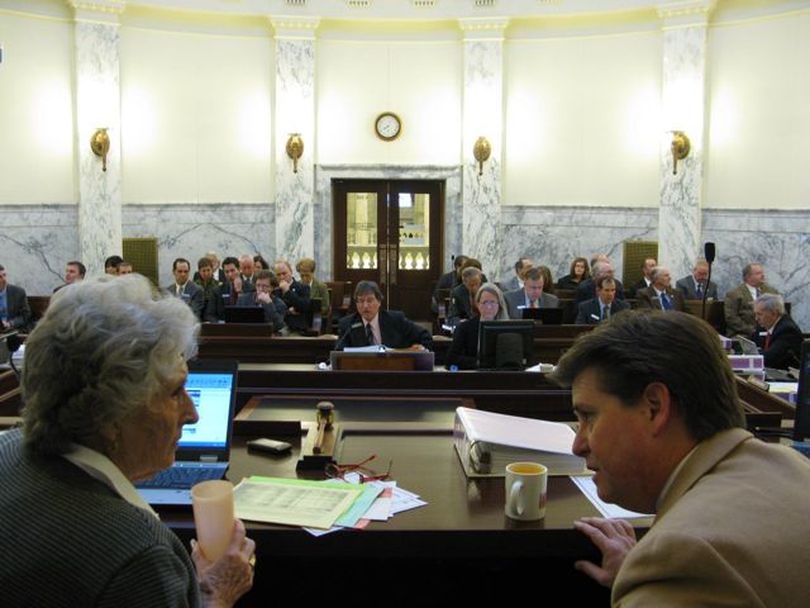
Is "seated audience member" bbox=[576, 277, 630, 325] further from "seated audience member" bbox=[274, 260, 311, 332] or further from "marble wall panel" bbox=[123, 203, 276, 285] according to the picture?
"marble wall panel" bbox=[123, 203, 276, 285]

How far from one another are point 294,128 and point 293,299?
148 inches

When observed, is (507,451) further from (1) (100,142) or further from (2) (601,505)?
(1) (100,142)

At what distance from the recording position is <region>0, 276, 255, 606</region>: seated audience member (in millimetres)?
1334

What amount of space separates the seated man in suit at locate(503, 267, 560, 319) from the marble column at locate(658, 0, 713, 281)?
3.54 meters

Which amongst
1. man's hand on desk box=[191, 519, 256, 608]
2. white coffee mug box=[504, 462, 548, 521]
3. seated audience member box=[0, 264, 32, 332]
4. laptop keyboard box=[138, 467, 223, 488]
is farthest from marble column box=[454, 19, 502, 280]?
man's hand on desk box=[191, 519, 256, 608]

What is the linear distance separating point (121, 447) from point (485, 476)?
133 cm

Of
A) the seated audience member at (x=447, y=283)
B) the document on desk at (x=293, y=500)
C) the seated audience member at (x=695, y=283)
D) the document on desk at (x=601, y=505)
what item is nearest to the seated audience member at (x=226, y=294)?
the seated audience member at (x=447, y=283)

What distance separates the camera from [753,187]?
11.6 m

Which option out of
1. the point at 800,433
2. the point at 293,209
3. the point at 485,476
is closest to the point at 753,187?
the point at 293,209

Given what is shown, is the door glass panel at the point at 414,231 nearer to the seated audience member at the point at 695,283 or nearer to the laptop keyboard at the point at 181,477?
the seated audience member at the point at 695,283

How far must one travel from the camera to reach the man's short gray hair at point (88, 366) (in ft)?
4.84

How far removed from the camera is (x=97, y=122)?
11820mm

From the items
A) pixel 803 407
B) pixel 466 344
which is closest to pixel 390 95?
pixel 466 344

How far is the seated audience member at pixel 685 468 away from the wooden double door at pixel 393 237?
1151 centimetres
